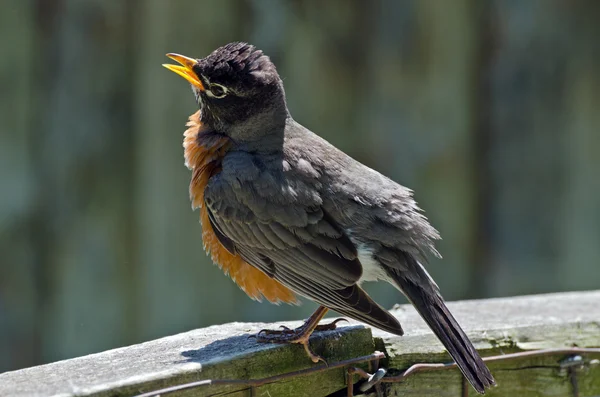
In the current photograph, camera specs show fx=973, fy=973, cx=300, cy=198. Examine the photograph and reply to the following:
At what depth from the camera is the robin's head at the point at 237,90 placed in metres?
3.58

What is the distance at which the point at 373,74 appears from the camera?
15.7 ft

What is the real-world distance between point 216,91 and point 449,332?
139 cm

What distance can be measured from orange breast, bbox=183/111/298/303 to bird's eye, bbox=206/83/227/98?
0.57ft

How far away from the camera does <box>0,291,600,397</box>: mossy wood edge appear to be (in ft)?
7.61

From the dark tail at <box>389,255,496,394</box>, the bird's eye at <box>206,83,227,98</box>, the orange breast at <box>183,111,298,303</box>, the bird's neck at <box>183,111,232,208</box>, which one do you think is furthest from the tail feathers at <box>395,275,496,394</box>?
the bird's eye at <box>206,83,227,98</box>

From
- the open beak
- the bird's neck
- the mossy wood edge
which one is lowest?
the mossy wood edge

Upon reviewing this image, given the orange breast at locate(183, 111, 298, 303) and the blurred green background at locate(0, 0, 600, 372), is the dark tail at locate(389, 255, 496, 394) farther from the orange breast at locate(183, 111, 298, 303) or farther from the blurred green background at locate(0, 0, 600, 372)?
the blurred green background at locate(0, 0, 600, 372)

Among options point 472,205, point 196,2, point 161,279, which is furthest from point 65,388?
point 472,205

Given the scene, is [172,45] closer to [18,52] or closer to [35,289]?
[18,52]

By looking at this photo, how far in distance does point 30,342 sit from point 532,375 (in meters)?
2.54

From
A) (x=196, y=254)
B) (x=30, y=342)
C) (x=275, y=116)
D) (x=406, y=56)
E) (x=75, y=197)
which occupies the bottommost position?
(x=30, y=342)

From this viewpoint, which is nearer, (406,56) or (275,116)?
(275,116)

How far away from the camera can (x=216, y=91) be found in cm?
366

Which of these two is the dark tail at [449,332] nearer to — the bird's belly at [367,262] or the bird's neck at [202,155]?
the bird's belly at [367,262]
